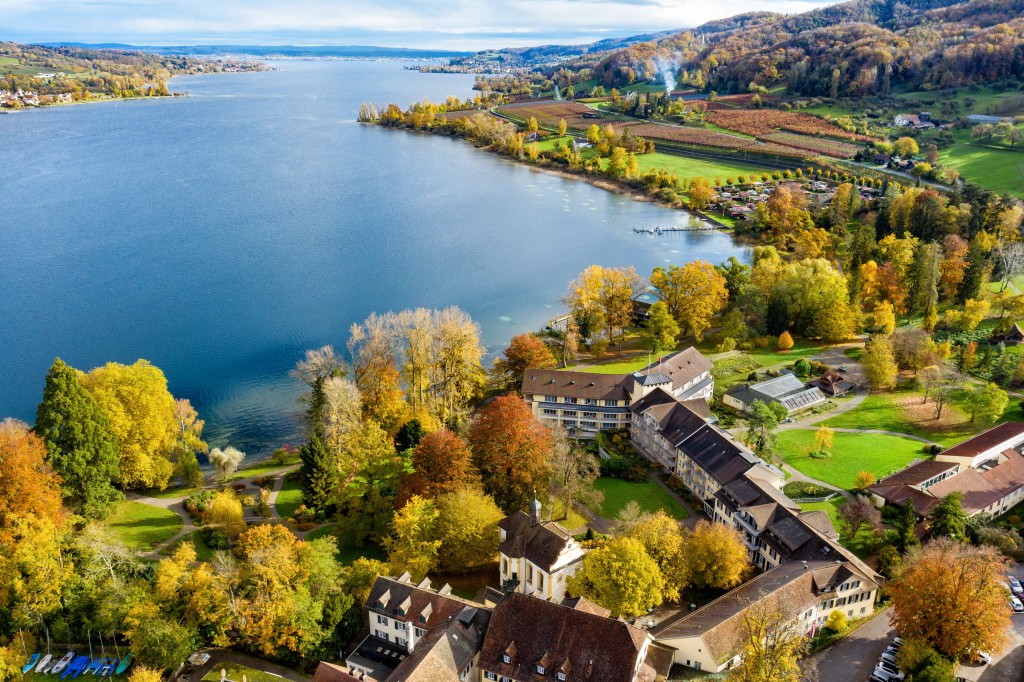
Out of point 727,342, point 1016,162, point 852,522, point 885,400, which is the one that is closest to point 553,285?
point 727,342

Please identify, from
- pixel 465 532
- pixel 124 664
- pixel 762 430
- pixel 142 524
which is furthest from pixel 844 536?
pixel 142 524

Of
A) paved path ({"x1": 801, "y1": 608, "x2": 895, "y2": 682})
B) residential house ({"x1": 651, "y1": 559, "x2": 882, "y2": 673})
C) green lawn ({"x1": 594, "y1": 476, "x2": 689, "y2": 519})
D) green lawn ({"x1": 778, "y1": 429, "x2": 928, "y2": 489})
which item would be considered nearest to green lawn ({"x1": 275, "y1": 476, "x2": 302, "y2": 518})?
green lawn ({"x1": 594, "y1": 476, "x2": 689, "y2": 519})

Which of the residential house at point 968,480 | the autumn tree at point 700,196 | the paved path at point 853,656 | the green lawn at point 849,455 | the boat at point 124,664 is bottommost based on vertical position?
the boat at point 124,664

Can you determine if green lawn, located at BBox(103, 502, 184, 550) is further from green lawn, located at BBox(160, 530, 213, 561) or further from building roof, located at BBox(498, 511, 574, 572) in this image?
building roof, located at BBox(498, 511, 574, 572)

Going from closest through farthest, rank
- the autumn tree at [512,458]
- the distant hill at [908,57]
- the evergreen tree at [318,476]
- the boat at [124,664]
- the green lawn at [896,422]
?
the boat at [124,664]
the evergreen tree at [318,476]
the autumn tree at [512,458]
the green lawn at [896,422]
the distant hill at [908,57]

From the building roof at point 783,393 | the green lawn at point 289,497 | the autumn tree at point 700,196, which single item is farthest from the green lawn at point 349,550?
the autumn tree at point 700,196

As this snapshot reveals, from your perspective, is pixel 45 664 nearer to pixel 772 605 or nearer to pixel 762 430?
pixel 772 605

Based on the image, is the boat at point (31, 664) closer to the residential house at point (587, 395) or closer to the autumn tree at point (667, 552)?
the autumn tree at point (667, 552)
